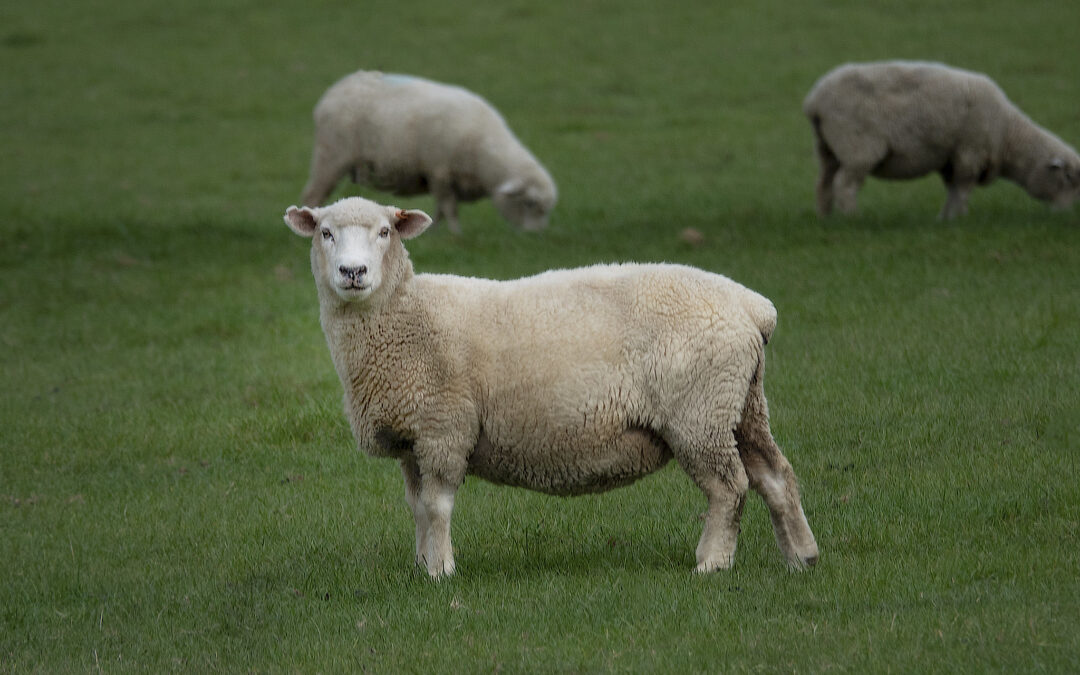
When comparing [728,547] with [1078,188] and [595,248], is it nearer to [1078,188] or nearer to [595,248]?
[595,248]

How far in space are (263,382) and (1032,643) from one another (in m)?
7.00

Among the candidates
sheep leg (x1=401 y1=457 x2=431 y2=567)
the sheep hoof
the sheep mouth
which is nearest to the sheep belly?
sheep leg (x1=401 y1=457 x2=431 y2=567)

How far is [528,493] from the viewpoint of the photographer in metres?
7.80

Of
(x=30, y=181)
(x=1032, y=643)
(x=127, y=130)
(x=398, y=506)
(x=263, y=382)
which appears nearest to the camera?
(x=1032, y=643)

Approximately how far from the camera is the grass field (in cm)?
536

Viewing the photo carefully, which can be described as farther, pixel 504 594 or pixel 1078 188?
pixel 1078 188

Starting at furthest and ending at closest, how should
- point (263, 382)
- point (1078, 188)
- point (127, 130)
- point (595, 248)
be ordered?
point (127, 130), point (1078, 188), point (595, 248), point (263, 382)

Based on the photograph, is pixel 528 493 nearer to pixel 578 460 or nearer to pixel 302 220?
pixel 578 460

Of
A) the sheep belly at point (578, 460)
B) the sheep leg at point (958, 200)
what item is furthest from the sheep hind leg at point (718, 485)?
the sheep leg at point (958, 200)

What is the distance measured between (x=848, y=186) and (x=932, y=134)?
1.05 metres

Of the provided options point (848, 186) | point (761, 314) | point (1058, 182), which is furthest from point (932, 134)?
point (761, 314)

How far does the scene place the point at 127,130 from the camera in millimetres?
23766

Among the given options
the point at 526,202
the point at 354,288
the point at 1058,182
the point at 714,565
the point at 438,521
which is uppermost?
the point at 354,288

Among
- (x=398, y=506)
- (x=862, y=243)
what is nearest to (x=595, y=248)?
(x=862, y=243)
